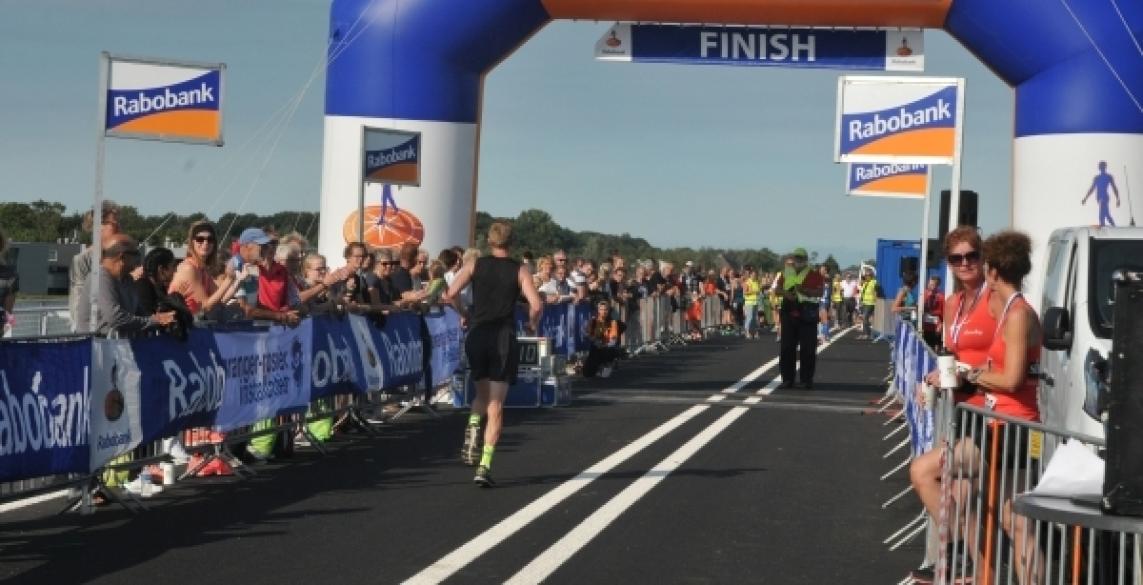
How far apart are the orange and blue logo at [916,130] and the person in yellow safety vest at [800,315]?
13.3ft

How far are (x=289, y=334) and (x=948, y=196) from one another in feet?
24.1

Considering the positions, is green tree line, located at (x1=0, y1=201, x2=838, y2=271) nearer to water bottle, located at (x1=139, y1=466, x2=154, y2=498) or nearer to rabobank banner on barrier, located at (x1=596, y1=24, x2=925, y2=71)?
rabobank banner on barrier, located at (x1=596, y1=24, x2=925, y2=71)

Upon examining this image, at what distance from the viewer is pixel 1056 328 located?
9906 mm

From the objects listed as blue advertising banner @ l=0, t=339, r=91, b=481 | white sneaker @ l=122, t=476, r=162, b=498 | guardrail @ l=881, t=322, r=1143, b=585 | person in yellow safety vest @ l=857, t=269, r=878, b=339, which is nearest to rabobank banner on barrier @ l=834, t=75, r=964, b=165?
white sneaker @ l=122, t=476, r=162, b=498

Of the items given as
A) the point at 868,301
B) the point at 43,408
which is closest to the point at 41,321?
the point at 43,408

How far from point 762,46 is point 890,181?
407 centimetres

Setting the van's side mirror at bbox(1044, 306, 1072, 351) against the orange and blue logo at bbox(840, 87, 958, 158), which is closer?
the van's side mirror at bbox(1044, 306, 1072, 351)

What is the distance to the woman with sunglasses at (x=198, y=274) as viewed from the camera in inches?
549

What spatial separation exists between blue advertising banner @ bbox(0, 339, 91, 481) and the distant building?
2766cm

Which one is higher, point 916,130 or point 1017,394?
point 916,130

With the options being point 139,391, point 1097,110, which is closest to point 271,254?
point 139,391

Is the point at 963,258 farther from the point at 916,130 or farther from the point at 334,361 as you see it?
the point at 916,130

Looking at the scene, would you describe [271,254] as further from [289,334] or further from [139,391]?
[139,391]

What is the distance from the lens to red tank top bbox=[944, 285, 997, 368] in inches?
349
